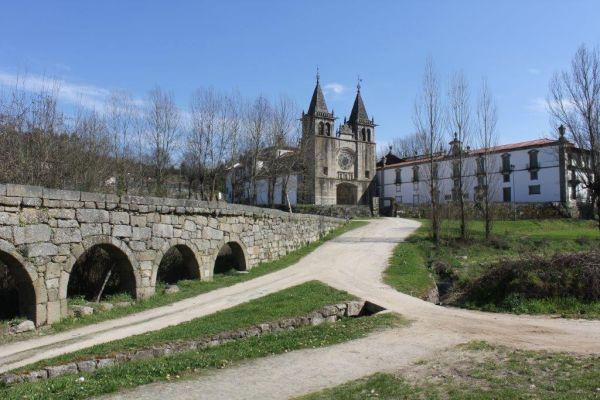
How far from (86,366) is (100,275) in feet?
21.7

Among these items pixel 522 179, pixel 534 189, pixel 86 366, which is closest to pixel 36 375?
pixel 86 366

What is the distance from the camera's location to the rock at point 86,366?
7195mm

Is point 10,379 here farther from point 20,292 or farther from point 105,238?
point 105,238

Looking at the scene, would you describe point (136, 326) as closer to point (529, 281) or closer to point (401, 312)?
point (401, 312)

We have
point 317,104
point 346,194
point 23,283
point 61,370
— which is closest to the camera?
point 61,370

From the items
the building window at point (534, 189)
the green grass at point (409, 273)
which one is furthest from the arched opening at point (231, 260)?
the building window at point (534, 189)

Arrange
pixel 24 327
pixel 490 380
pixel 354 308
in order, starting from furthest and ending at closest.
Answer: pixel 354 308, pixel 24 327, pixel 490 380

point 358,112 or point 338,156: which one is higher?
point 358,112

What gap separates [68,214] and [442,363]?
8.12m

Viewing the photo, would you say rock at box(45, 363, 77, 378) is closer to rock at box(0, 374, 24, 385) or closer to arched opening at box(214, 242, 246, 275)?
rock at box(0, 374, 24, 385)

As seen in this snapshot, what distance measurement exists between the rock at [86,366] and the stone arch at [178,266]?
290 inches

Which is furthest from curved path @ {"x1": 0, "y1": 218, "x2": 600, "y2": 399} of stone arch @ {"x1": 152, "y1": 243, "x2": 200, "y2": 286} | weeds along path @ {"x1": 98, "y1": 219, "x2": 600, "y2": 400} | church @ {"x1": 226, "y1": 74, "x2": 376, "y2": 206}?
church @ {"x1": 226, "y1": 74, "x2": 376, "y2": 206}

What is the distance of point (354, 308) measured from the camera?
1221cm

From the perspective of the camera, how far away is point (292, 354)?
8102 millimetres
